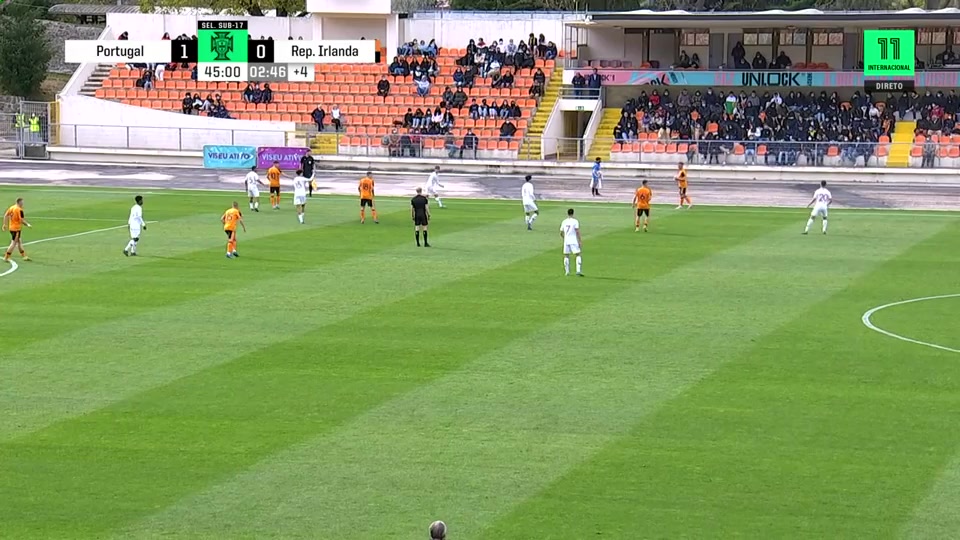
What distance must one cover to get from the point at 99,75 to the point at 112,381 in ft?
189

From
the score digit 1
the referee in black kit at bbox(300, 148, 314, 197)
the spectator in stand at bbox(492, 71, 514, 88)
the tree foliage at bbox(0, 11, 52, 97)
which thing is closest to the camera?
the referee in black kit at bbox(300, 148, 314, 197)

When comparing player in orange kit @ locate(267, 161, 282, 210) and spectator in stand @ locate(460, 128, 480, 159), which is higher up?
spectator in stand @ locate(460, 128, 480, 159)

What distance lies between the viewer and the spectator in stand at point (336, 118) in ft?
221

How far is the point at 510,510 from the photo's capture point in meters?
15.6

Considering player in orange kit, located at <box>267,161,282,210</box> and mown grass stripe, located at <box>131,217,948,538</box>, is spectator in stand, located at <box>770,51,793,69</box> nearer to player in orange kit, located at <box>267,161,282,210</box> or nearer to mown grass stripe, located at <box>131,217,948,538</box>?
player in orange kit, located at <box>267,161,282,210</box>

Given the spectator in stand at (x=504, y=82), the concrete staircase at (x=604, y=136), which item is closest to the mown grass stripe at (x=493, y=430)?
the concrete staircase at (x=604, y=136)

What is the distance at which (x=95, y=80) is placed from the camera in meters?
75.2

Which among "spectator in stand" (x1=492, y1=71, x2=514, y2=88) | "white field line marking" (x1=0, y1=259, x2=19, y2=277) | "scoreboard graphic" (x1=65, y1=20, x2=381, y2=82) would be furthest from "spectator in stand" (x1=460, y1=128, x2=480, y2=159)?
"white field line marking" (x1=0, y1=259, x2=19, y2=277)

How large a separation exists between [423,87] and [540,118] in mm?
6231

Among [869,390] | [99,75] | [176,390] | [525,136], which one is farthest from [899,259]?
[99,75]

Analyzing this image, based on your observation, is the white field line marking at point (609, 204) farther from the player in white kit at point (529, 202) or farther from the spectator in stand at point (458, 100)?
the spectator in stand at point (458, 100)

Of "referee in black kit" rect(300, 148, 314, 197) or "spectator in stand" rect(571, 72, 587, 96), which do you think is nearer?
"referee in black kit" rect(300, 148, 314, 197)

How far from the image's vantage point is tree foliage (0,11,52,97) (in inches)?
3342

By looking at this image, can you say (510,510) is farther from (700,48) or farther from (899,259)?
(700,48)
